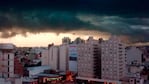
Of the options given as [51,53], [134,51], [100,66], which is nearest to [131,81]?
[100,66]

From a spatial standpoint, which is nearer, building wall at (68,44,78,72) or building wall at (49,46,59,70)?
building wall at (68,44,78,72)

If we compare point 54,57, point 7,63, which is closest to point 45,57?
point 54,57

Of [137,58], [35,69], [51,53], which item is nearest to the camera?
[35,69]

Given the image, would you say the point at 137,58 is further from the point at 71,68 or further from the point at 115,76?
the point at 115,76

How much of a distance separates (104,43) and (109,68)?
1223mm

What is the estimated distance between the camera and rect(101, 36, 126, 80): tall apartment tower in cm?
1376

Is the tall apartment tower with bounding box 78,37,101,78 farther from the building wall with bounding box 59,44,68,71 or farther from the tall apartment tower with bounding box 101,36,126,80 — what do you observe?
the building wall with bounding box 59,44,68,71

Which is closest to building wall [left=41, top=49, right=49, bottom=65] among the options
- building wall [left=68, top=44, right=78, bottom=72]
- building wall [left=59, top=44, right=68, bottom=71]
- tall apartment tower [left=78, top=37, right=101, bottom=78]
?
building wall [left=59, top=44, right=68, bottom=71]

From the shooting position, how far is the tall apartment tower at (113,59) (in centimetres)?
1376

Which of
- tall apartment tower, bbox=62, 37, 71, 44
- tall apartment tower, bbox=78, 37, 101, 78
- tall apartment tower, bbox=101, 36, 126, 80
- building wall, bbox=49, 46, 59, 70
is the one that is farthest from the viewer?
tall apartment tower, bbox=62, 37, 71, 44

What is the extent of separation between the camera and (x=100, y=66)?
15039 mm

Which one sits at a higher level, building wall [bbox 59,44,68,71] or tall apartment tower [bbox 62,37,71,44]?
tall apartment tower [bbox 62,37,71,44]

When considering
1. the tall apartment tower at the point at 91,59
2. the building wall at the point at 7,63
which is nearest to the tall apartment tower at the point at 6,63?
the building wall at the point at 7,63

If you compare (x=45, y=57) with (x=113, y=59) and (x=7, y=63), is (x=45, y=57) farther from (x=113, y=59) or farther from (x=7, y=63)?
(x=113, y=59)
